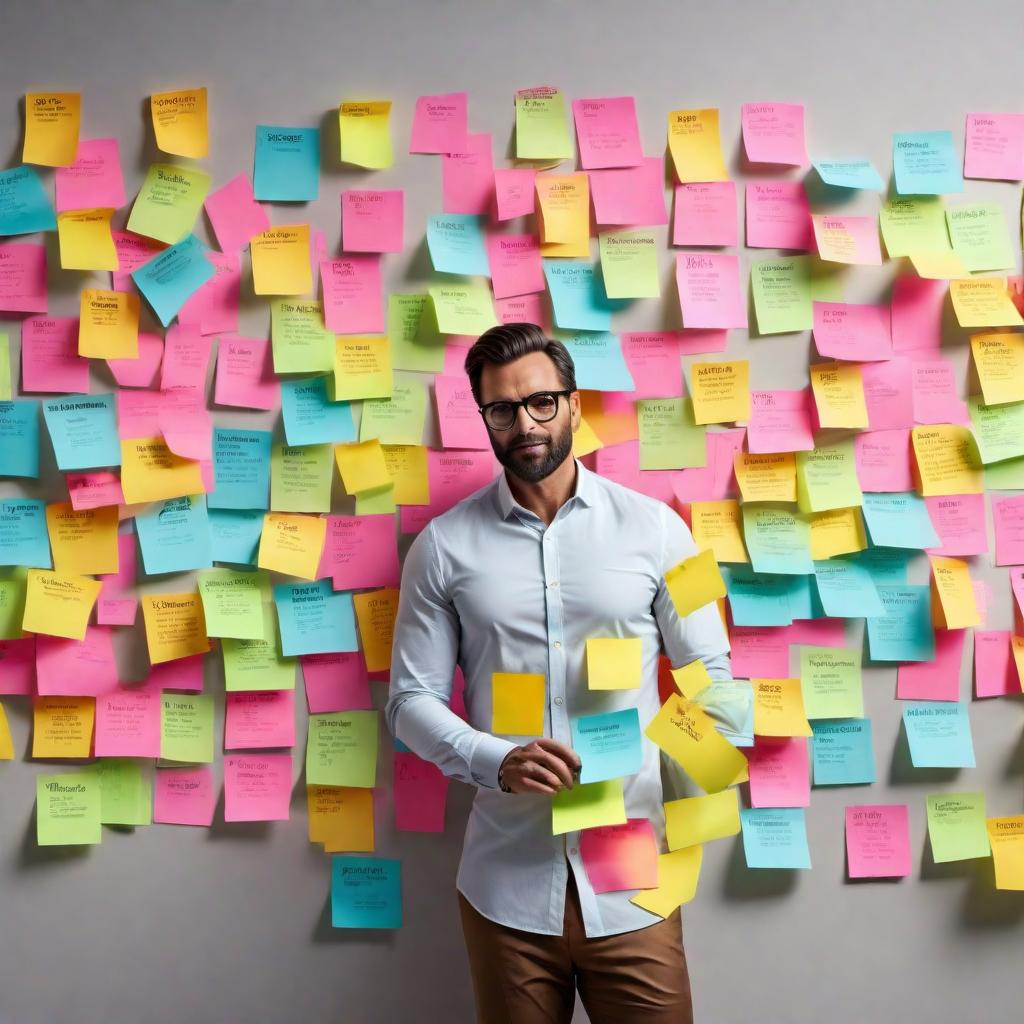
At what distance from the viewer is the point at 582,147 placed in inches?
66.1

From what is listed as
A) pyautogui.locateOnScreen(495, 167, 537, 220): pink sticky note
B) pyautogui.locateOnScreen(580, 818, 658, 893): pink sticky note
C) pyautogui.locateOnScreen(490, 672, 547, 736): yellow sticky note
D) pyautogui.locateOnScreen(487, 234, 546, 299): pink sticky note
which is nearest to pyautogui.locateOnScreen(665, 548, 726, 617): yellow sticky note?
pyautogui.locateOnScreen(490, 672, 547, 736): yellow sticky note

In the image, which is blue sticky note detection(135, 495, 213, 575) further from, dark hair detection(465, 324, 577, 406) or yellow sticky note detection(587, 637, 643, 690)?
yellow sticky note detection(587, 637, 643, 690)

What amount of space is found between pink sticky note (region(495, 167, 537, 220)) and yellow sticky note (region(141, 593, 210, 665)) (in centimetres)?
88

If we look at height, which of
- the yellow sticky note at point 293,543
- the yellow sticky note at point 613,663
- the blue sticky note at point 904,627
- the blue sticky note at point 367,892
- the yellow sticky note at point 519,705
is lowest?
the blue sticky note at point 367,892

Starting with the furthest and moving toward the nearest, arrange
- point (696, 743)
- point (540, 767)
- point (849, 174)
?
point (849, 174), point (696, 743), point (540, 767)

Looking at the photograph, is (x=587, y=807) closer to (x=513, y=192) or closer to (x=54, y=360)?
(x=513, y=192)

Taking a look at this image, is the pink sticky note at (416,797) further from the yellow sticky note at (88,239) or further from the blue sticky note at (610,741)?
the yellow sticky note at (88,239)

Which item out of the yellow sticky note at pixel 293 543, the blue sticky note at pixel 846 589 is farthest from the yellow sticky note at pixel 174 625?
the blue sticky note at pixel 846 589

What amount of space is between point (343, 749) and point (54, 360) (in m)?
0.87

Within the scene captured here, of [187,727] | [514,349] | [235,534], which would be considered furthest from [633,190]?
[187,727]

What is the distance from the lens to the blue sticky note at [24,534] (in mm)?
1725

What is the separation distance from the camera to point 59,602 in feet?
5.60

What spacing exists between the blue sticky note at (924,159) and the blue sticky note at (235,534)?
4.26 feet

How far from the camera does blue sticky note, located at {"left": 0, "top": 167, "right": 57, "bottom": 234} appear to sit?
1.71 m
